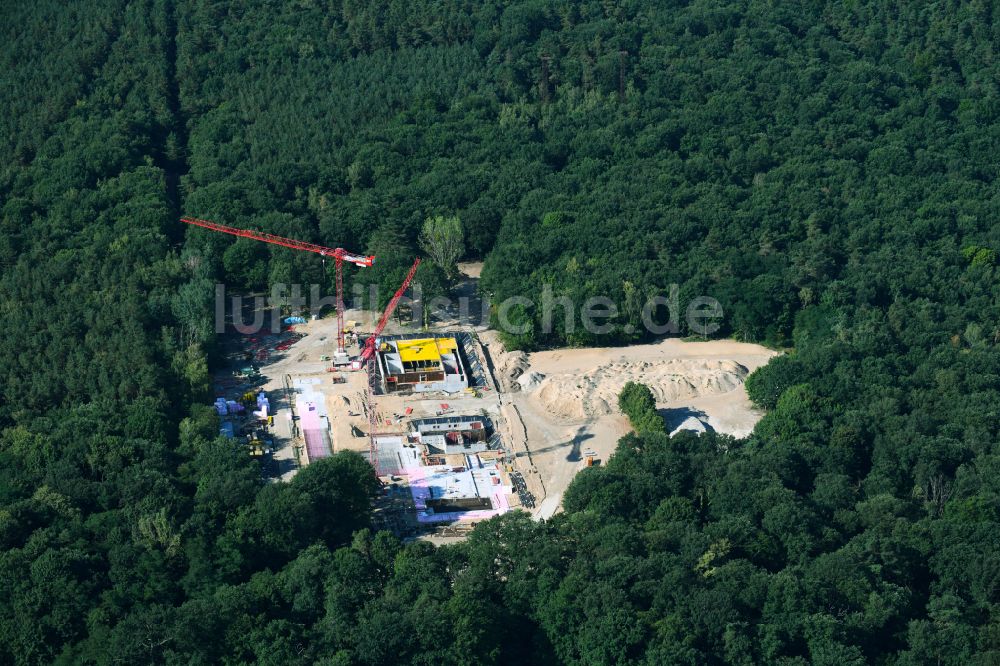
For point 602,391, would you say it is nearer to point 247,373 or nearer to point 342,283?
point 247,373

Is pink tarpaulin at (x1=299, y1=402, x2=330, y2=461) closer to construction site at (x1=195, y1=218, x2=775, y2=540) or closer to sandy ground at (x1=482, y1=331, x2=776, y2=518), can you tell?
construction site at (x1=195, y1=218, x2=775, y2=540)

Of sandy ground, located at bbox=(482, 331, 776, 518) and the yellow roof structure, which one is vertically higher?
the yellow roof structure

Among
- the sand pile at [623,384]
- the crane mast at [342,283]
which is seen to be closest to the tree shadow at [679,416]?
the sand pile at [623,384]

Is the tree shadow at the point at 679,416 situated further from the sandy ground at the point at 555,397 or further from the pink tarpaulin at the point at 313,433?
the pink tarpaulin at the point at 313,433

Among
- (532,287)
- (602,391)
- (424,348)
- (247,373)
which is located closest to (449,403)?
(424,348)

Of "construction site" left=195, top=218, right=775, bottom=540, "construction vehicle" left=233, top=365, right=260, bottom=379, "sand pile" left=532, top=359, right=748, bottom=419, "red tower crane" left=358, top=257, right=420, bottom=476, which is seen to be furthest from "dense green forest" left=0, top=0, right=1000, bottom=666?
"construction vehicle" left=233, top=365, right=260, bottom=379

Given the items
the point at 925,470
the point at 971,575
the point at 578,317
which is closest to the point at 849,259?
the point at 578,317

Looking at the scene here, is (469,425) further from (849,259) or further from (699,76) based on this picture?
(699,76)
